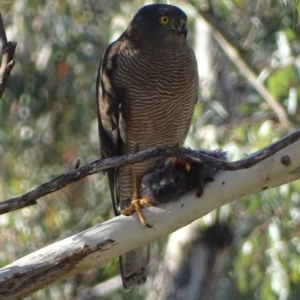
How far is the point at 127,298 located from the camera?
5836mm

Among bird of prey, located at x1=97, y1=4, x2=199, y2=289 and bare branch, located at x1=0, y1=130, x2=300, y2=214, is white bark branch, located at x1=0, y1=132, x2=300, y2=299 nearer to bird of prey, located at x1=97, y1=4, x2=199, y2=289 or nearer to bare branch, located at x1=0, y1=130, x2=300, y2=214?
bare branch, located at x1=0, y1=130, x2=300, y2=214

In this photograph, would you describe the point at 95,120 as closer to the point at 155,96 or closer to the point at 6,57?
the point at 155,96

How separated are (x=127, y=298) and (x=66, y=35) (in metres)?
2.03

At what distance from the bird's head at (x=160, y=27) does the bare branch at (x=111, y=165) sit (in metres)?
1.38

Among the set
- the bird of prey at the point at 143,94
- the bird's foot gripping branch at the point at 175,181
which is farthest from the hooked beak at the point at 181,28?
the bird's foot gripping branch at the point at 175,181

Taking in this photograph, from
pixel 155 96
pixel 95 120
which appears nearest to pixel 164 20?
pixel 155 96

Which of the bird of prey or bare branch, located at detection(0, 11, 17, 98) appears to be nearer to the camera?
bare branch, located at detection(0, 11, 17, 98)

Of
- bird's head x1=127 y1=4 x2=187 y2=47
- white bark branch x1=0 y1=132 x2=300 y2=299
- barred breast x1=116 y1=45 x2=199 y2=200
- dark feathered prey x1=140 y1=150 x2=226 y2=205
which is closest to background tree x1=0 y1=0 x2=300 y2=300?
barred breast x1=116 y1=45 x2=199 y2=200

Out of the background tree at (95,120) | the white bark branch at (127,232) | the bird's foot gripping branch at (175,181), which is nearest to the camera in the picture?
the white bark branch at (127,232)

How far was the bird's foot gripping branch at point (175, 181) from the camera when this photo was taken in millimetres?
2467

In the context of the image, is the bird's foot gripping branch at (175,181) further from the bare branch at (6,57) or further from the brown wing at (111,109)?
the bare branch at (6,57)

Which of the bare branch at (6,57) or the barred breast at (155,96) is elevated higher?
the bare branch at (6,57)

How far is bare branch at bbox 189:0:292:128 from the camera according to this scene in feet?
14.2

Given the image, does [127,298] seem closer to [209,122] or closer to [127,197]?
[209,122]
